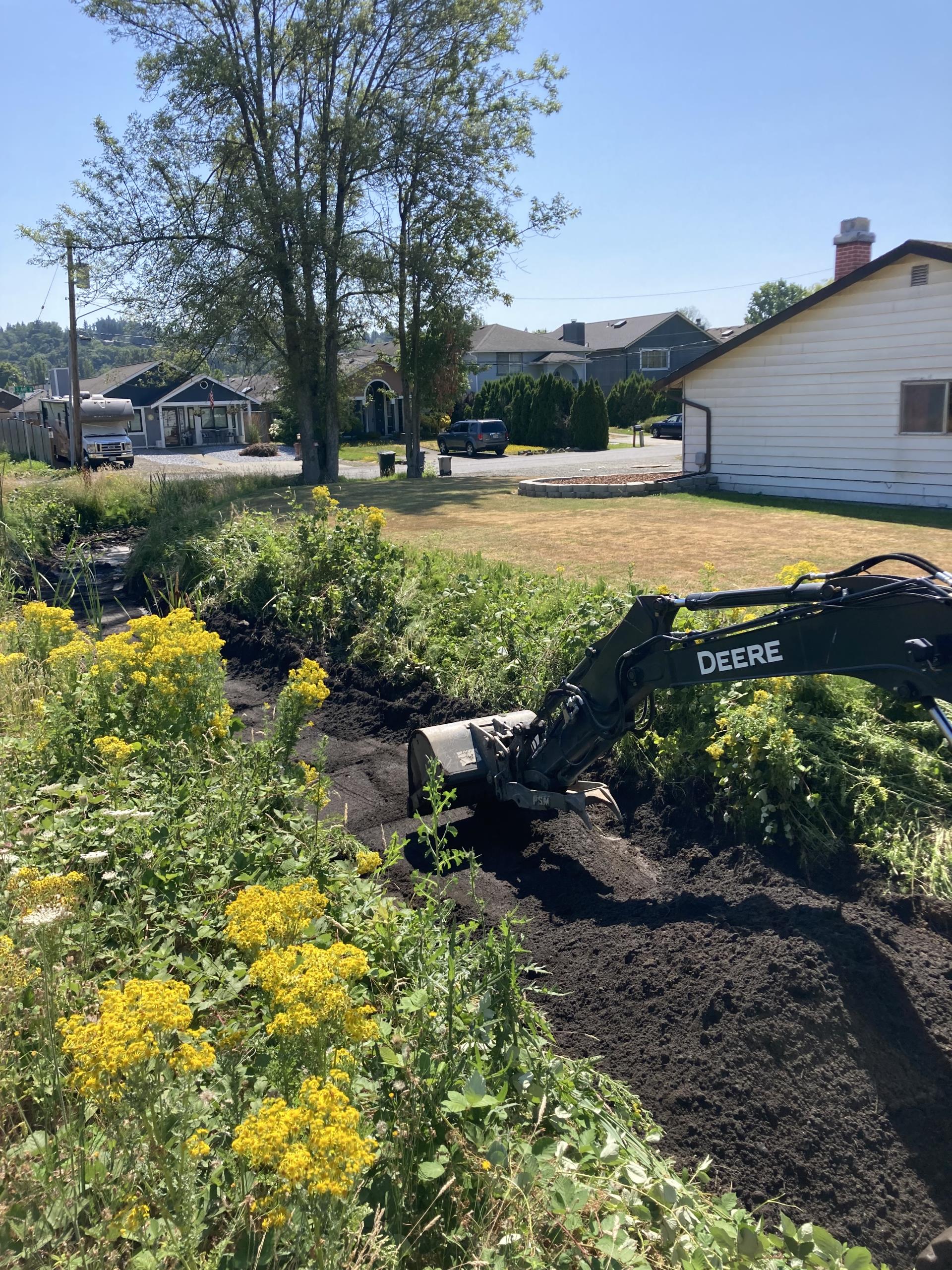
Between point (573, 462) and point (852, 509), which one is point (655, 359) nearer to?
point (573, 462)

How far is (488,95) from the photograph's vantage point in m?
28.3

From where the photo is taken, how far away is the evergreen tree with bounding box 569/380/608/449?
45656mm

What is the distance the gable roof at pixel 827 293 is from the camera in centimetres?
1648

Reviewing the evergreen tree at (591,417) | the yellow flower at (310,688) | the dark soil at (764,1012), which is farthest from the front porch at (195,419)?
the dark soil at (764,1012)

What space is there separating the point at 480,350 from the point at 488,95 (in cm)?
3727

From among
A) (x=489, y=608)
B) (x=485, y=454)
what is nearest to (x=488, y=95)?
(x=485, y=454)

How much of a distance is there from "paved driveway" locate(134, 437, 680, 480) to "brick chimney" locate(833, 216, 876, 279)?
810 centimetres

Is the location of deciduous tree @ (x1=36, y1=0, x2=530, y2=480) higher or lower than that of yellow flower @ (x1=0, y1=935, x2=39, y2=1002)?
higher

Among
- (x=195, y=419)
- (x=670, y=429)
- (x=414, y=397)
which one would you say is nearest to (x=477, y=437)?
(x=414, y=397)

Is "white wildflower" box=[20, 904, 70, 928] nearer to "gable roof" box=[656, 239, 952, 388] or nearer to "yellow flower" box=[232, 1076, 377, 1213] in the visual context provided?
"yellow flower" box=[232, 1076, 377, 1213]

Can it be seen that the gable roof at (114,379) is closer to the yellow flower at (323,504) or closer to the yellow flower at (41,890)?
the yellow flower at (323,504)

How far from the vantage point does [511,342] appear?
66.9 m

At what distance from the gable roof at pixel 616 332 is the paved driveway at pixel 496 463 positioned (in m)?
18.2

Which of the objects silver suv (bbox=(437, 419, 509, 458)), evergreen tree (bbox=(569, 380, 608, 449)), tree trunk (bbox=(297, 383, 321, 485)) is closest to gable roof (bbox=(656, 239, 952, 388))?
tree trunk (bbox=(297, 383, 321, 485))
